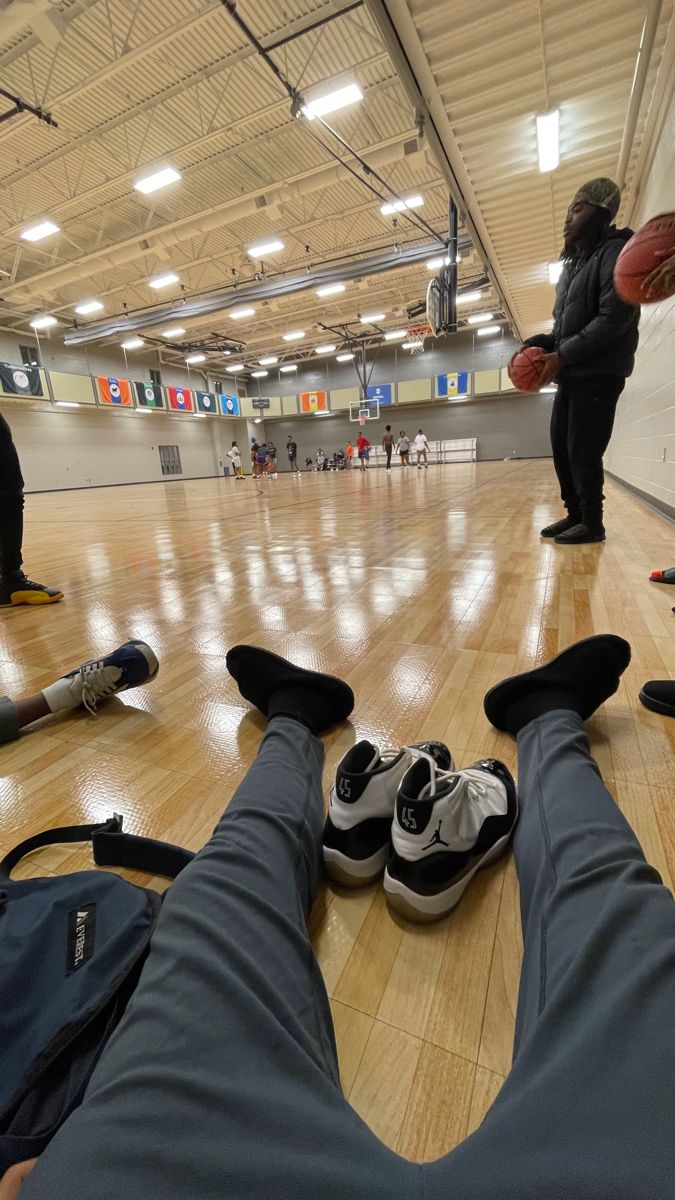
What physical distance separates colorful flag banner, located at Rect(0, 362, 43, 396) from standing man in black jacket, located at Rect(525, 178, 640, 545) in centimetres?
1517

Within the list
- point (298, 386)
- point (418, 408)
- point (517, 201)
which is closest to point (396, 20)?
point (517, 201)

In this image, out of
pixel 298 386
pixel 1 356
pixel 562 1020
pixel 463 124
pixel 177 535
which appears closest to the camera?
pixel 562 1020

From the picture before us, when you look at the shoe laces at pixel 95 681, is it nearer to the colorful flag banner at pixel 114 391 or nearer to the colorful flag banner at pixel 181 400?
the colorful flag banner at pixel 114 391

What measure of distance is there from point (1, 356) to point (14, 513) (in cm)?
1584

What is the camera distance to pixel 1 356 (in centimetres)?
1398

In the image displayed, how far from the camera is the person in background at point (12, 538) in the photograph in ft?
7.50

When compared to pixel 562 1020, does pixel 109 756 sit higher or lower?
lower

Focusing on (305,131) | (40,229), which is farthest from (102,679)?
(40,229)

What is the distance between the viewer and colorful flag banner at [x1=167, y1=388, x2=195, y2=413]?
60.6 ft

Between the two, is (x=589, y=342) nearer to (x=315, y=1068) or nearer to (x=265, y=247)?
(x=315, y=1068)

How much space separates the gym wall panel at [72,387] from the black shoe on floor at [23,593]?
1531cm

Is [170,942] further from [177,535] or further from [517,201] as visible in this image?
[517,201]

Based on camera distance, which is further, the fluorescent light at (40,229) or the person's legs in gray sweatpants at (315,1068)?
the fluorescent light at (40,229)

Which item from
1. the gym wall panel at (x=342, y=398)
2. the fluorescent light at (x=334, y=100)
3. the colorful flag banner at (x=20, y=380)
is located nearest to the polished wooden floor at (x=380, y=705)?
the fluorescent light at (x=334, y=100)
